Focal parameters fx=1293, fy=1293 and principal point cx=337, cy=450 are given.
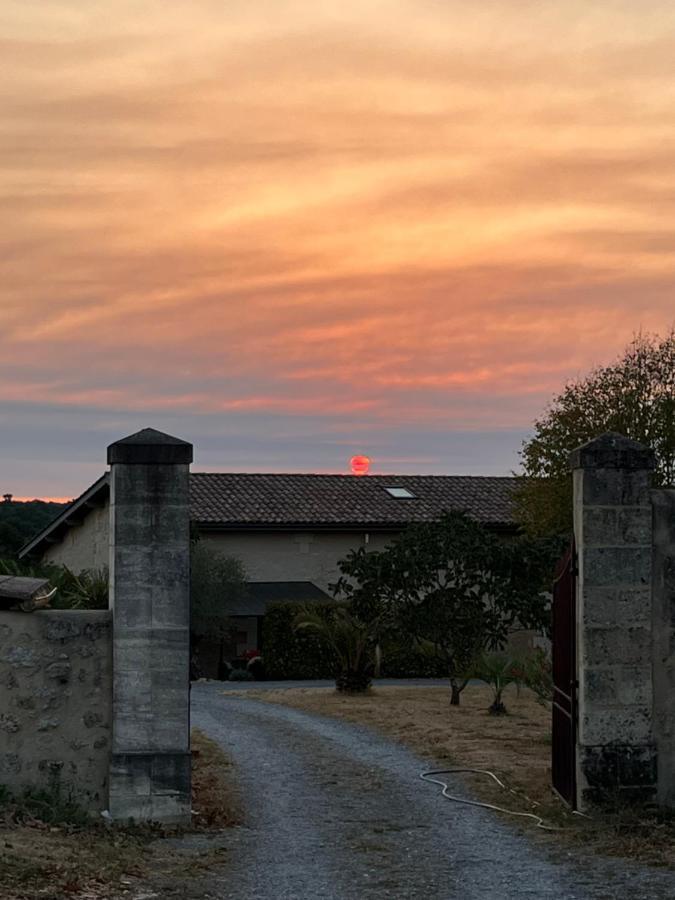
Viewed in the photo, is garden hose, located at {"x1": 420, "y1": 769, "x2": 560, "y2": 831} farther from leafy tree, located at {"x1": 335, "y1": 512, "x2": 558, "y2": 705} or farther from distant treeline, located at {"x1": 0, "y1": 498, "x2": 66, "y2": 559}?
distant treeline, located at {"x1": 0, "y1": 498, "x2": 66, "y2": 559}

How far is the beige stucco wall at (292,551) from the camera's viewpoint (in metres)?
39.4

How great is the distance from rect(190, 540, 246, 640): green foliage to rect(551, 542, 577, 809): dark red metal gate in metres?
23.9

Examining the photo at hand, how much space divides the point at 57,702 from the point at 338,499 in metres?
30.3

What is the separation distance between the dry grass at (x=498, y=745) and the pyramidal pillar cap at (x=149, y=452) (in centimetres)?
447

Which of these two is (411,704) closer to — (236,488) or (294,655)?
(294,655)

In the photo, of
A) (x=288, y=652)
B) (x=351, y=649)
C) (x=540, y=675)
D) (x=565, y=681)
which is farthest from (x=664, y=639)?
(x=288, y=652)

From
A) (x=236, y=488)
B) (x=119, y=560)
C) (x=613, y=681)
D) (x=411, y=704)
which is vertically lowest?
(x=411, y=704)

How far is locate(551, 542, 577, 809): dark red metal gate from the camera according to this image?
11836 millimetres

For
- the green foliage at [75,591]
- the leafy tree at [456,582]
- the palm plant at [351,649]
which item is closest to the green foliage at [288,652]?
the palm plant at [351,649]

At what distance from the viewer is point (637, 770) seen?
11.6 m

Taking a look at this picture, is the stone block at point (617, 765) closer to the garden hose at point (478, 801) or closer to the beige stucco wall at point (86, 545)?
the garden hose at point (478, 801)

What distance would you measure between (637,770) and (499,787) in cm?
209

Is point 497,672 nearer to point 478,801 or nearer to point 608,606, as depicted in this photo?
point 478,801

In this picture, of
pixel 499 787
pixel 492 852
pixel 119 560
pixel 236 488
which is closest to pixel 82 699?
pixel 119 560
